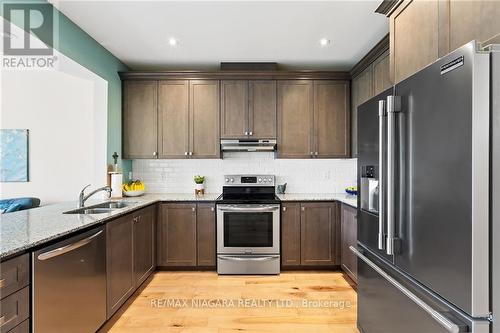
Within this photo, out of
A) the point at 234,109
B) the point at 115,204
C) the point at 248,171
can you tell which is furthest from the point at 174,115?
the point at 115,204

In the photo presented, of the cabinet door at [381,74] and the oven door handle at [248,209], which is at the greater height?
the cabinet door at [381,74]

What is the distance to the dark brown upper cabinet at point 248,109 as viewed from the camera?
3805mm

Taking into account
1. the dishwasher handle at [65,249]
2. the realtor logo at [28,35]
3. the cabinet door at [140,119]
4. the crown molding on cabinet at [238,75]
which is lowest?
the dishwasher handle at [65,249]

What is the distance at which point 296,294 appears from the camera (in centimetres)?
290

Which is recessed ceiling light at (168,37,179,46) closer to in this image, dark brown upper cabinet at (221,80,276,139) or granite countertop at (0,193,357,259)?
dark brown upper cabinet at (221,80,276,139)

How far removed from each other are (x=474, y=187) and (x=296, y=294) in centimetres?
229

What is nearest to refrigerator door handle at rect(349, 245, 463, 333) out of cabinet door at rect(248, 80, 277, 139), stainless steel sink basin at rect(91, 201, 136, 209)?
cabinet door at rect(248, 80, 277, 139)

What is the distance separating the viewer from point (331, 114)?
151 inches

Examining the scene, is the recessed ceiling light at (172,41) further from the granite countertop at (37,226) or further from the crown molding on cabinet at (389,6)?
the crown molding on cabinet at (389,6)

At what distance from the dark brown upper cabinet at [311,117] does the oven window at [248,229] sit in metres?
0.94

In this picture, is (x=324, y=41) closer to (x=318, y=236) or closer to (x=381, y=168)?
(x=381, y=168)

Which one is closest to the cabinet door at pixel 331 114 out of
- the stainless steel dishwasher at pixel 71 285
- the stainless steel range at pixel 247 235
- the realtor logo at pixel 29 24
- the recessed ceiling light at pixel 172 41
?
the stainless steel range at pixel 247 235

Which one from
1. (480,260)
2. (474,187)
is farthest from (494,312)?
(474,187)

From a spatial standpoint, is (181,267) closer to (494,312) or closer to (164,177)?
(164,177)
